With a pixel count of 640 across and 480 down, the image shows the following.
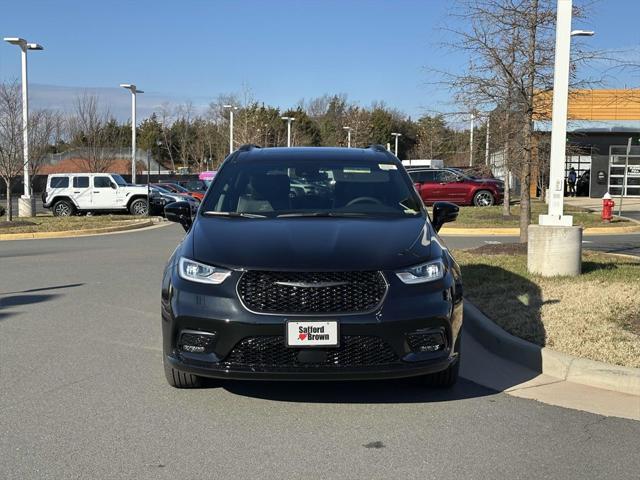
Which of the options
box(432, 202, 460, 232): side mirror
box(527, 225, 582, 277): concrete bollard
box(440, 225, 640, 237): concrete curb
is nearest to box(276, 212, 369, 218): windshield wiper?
box(432, 202, 460, 232): side mirror

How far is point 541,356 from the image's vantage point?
5.57 metres

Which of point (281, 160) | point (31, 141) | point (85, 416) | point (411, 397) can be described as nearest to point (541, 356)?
point (411, 397)

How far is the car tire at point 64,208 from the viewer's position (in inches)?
1086

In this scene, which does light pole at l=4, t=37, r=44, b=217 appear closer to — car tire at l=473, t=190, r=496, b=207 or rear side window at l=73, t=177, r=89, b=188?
rear side window at l=73, t=177, r=89, b=188

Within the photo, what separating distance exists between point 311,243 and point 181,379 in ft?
4.69

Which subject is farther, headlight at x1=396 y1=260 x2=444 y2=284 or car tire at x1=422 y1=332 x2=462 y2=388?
car tire at x1=422 y1=332 x2=462 y2=388

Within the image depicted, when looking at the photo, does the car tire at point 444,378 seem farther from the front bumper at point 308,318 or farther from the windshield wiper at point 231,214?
the windshield wiper at point 231,214

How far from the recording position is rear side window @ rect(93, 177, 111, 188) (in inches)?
1086

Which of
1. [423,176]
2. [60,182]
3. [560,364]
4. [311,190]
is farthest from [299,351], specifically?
[423,176]

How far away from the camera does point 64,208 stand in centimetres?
2762

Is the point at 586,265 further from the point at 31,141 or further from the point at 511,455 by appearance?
the point at 31,141

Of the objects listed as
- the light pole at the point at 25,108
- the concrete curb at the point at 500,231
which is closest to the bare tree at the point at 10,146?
the light pole at the point at 25,108

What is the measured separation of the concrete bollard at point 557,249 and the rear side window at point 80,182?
22358mm

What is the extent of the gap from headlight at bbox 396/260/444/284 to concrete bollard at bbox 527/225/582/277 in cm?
452
